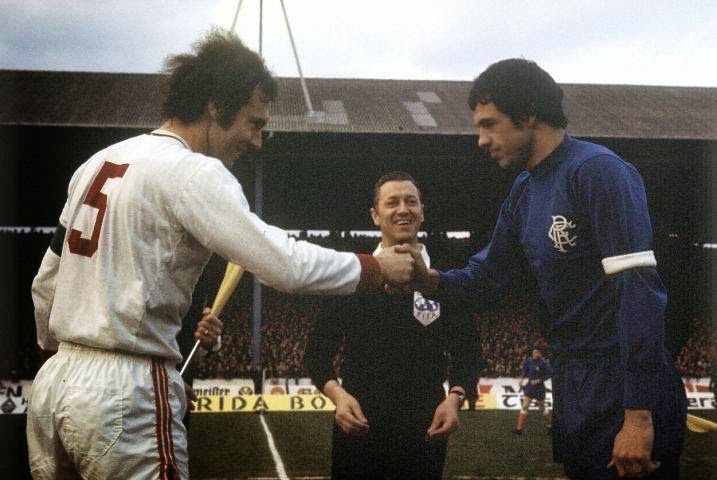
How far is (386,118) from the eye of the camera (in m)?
18.3

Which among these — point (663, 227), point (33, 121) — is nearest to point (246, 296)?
point (33, 121)

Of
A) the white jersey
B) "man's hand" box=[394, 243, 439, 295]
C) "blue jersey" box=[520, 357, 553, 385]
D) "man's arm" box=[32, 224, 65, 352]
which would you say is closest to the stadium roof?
"blue jersey" box=[520, 357, 553, 385]

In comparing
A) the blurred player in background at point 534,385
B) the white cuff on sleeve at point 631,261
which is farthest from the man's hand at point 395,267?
the blurred player in background at point 534,385

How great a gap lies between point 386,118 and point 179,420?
639 inches

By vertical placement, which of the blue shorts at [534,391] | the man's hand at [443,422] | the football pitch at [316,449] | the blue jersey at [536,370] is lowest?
the football pitch at [316,449]

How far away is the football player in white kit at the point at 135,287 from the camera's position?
238 centimetres

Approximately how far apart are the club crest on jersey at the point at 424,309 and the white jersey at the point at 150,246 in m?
2.02

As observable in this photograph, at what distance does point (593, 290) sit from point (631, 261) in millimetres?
254

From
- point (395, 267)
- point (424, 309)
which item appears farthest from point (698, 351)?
point (395, 267)

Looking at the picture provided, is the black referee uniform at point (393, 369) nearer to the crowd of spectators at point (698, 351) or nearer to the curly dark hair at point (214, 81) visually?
the curly dark hair at point (214, 81)

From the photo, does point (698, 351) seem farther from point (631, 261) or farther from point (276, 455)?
point (631, 261)

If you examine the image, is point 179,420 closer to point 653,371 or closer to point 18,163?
point 653,371

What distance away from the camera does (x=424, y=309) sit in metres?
4.52

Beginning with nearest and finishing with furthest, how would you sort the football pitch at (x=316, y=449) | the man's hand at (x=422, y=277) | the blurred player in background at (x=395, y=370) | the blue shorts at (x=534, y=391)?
the man's hand at (x=422, y=277)
the blurred player in background at (x=395, y=370)
the football pitch at (x=316, y=449)
the blue shorts at (x=534, y=391)
